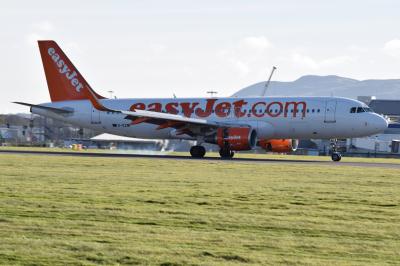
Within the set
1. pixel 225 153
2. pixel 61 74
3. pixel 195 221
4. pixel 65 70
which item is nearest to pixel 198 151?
pixel 225 153

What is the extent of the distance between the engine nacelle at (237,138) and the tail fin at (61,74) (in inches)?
504

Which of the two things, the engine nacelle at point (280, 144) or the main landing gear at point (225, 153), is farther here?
the engine nacelle at point (280, 144)

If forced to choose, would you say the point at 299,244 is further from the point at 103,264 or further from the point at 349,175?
the point at 349,175

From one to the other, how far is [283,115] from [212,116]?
5.52 metres

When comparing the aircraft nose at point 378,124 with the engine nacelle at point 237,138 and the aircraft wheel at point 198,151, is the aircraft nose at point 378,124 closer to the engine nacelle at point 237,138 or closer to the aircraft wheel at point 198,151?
the engine nacelle at point 237,138

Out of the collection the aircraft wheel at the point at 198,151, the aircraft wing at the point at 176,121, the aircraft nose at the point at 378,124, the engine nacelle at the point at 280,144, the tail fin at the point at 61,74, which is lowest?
the aircraft wheel at the point at 198,151

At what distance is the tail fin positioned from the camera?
2377 inches

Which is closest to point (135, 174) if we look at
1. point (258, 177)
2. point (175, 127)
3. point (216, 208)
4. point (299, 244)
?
point (258, 177)

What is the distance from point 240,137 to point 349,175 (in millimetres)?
17750

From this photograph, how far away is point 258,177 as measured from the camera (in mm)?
31969

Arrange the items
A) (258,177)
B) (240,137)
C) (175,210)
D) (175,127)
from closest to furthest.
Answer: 1. (175,210)
2. (258,177)
3. (240,137)
4. (175,127)

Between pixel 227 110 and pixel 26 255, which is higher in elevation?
pixel 227 110

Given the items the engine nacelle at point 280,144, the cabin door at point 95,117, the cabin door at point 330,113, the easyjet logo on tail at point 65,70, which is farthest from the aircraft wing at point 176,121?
the easyjet logo on tail at point 65,70

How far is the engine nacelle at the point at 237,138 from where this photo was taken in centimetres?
5147
